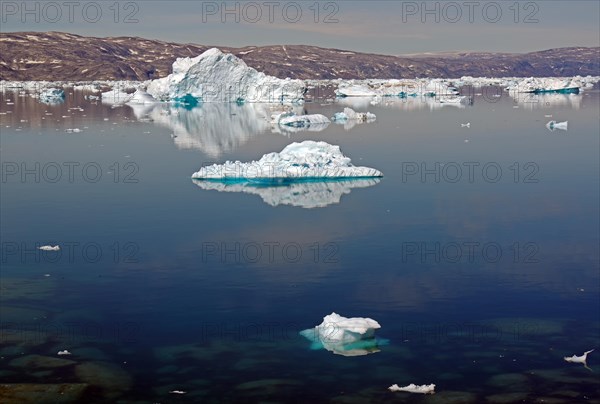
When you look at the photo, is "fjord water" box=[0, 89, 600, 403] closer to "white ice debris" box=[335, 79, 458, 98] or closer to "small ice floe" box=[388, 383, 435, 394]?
"small ice floe" box=[388, 383, 435, 394]

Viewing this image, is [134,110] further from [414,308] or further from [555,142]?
[414,308]

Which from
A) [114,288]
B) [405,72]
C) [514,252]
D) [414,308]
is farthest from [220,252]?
[405,72]

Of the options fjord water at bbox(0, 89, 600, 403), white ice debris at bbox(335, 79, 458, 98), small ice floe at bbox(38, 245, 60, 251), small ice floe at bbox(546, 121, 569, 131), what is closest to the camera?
fjord water at bbox(0, 89, 600, 403)

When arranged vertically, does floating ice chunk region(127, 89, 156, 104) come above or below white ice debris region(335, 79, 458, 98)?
below

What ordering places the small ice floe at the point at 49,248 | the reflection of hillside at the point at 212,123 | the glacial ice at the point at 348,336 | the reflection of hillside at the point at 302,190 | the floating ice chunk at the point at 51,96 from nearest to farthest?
the glacial ice at the point at 348,336 < the small ice floe at the point at 49,248 < the reflection of hillside at the point at 302,190 < the reflection of hillside at the point at 212,123 < the floating ice chunk at the point at 51,96

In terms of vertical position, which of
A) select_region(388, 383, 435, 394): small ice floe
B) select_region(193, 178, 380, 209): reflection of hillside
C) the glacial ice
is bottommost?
select_region(388, 383, 435, 394): small ice floe

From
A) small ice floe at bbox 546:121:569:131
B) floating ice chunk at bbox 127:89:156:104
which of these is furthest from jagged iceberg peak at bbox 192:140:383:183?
floating ice chunk at bbox 127:89:156:104

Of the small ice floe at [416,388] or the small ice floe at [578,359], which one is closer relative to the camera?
the small ice floe at [416,388]

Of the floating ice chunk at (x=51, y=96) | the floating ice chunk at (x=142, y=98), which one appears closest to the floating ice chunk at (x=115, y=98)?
the floating ice chunk at (x=142, y=98)

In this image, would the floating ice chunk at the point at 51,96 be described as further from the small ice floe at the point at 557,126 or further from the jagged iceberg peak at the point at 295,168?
the jagged iceberg peak at the point at 295,168
